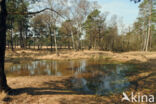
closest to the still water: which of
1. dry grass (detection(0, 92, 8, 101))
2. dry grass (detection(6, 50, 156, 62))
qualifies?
dry grass (detection(0, 92, 8, 101))

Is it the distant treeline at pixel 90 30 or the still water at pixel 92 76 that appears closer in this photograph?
the still water at pixel 92 76

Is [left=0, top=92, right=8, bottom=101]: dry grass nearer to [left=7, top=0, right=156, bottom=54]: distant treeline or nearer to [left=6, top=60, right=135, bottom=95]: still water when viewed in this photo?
[left=6, top=60, right=135, bottom=95]: still water

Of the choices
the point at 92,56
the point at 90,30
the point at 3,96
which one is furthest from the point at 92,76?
the point at 90,30

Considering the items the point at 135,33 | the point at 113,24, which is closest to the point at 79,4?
the point at 113,24

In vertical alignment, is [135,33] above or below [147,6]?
below

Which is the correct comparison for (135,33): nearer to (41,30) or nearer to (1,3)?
(41,30)

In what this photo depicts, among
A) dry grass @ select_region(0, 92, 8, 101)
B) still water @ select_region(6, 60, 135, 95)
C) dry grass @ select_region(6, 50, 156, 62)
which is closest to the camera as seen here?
dry grass @ select_region(0, 92, 8, 101)

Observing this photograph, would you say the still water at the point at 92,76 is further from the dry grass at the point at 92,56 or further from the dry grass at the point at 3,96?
the dry grass at the point at 92,56

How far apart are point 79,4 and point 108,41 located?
25436 millimetres

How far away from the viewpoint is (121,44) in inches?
1762

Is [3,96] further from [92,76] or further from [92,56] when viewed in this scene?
[92,56]

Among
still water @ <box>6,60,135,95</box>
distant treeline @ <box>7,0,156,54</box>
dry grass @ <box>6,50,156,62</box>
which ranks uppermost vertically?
distant treeline @ <box>7,0,156,54</box>

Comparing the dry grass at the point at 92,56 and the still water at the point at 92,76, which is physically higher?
the dry grass at the point at 92,56

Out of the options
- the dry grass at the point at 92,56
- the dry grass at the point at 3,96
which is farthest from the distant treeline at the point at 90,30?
the dry grass at the point at 3,96
